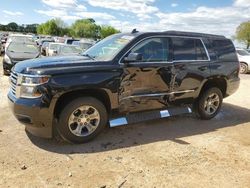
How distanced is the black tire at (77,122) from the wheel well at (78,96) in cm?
8

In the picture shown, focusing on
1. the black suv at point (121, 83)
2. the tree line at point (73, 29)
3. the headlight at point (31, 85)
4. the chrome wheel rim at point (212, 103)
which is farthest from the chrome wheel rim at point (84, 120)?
the tree line at point (73, 29)

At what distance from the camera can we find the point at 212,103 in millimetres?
7285

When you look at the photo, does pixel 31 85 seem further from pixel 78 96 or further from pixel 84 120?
pixel 84 120

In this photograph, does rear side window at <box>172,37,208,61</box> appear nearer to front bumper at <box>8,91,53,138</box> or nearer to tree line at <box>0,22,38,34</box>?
front bumper at <box>8,91,53,138</box>

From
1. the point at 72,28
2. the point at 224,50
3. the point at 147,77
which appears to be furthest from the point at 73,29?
the point at 147,77

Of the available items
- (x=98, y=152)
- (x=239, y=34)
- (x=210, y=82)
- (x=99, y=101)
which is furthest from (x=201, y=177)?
(x=239, y=34)

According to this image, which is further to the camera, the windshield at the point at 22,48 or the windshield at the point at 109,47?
the windshield at the point at 22,48

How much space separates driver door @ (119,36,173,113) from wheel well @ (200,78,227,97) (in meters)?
1.28

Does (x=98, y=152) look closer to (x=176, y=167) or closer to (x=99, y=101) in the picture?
(x=99, y=101)

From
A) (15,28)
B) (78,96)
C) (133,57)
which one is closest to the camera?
(78,96)

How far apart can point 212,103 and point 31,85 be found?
14.3ft

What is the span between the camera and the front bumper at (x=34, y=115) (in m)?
4.76

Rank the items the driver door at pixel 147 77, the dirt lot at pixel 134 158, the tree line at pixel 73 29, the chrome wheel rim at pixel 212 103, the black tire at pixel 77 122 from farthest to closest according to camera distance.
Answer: the tree line at pixel 73 29 < the chrome wheel rim at pixel 212 103 < the driver door at pixel 147 77 < the black tire at pixel 77 122 < the dirt lot at pixel 134 158

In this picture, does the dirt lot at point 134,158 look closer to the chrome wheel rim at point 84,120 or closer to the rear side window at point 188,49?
the chrome wheel rim at point 84,120
